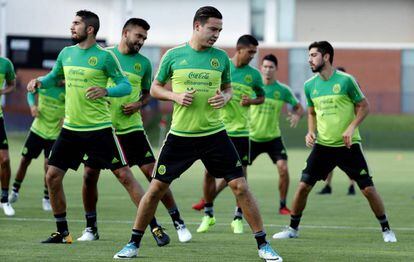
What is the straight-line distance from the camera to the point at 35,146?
18031mm

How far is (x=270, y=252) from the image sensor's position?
428 inches

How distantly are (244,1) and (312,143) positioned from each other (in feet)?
182

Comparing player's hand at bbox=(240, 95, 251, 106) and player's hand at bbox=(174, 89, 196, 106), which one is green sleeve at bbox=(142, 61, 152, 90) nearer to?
player's hand at bbox=(240, 95, 251, 106)

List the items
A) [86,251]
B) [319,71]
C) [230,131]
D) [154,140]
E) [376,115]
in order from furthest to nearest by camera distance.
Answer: [376,115], [154,140], [230,131], [319,71], [86,251]

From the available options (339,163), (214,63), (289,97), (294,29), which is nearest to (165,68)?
(214,63)

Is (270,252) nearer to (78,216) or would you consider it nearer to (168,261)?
(168,261)

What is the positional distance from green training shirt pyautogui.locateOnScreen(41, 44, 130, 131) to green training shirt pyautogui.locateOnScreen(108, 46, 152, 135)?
3.64ft

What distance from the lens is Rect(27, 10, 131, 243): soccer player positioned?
12266mm

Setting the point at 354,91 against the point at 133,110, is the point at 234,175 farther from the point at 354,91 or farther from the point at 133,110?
the point at 354,91

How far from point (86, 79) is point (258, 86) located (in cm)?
409

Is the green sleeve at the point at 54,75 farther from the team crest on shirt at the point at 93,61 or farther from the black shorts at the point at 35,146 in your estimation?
the black shorts at the point at 35,146

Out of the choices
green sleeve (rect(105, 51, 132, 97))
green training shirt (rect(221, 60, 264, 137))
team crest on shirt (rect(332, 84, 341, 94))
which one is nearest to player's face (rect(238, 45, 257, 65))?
green training shirt (rect(221, 60, 264, 137))

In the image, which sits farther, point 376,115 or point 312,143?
point 376,115

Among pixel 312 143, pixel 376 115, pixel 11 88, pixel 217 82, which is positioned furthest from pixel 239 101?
pixel 376 115
